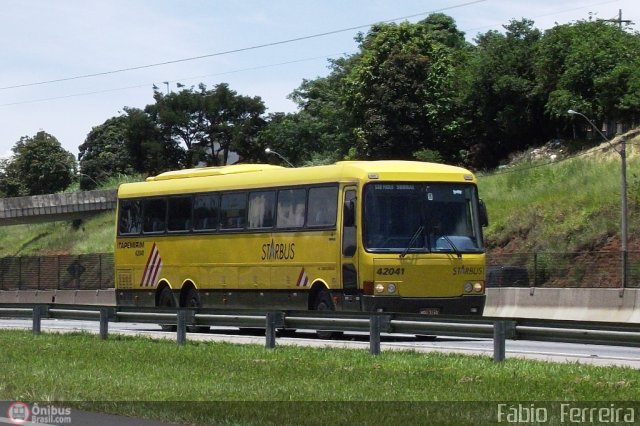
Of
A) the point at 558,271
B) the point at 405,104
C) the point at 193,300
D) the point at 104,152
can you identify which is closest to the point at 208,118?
the point at 104,152

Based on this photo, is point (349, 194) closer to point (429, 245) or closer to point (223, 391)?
point (429, 245)

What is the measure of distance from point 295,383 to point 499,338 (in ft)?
11.1

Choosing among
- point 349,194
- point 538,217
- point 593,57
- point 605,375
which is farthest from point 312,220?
point 593,57

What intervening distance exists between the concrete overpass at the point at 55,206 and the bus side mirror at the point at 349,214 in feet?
213

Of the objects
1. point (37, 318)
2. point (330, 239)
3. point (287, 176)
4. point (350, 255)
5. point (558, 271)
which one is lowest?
point (37, 318)

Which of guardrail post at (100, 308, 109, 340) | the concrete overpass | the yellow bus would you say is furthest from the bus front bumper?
the concrete overpass

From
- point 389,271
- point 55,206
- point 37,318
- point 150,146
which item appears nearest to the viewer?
point 389,271

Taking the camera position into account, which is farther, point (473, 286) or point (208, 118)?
point (208, 118)

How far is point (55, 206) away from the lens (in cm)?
8962

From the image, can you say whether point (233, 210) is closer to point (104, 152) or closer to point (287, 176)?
point (287, 176)

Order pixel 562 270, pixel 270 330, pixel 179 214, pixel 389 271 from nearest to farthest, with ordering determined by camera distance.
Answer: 1. pixel 270 330
2. pixel 389 271
3. pixel 179 214
4. pixel 562 270

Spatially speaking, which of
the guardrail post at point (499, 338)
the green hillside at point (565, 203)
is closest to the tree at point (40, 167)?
the green hillside at point (565, 203)

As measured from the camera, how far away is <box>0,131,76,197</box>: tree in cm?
13812

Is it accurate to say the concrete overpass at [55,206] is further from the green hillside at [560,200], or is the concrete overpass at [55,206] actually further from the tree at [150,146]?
the green hillside at [560,200]
